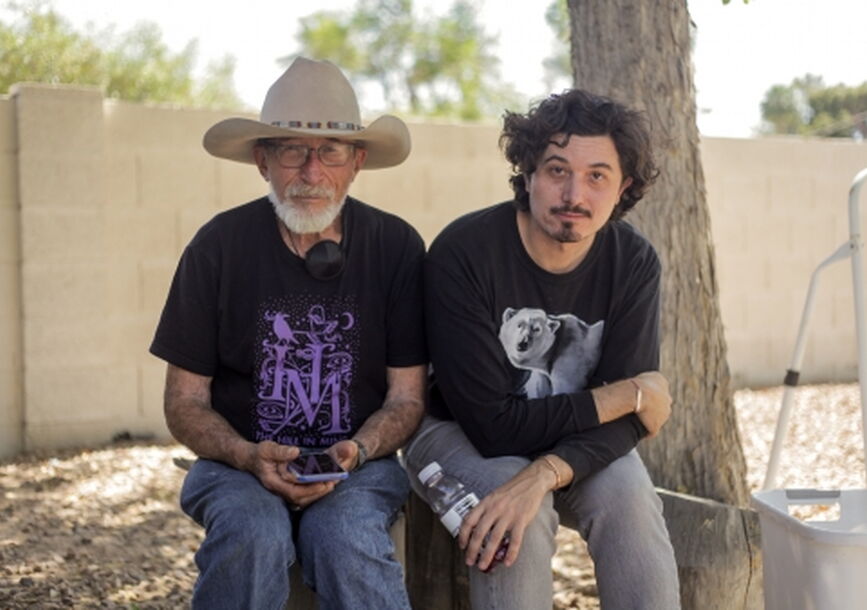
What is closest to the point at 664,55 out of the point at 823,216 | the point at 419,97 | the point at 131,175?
the point at 131,175

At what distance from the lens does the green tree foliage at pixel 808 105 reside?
129 feet

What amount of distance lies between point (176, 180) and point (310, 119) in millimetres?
4020

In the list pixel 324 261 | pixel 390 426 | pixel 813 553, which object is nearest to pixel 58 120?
pixel 324 261

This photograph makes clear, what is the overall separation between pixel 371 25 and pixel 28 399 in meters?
28.7

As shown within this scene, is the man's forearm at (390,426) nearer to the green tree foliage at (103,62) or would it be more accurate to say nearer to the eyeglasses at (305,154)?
the eyeglasses at (305,154)

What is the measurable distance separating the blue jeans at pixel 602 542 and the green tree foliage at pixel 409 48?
28.1 meters

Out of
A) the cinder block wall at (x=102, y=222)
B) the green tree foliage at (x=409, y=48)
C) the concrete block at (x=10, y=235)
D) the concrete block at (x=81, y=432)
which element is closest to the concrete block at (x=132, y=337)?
the cinder block wall at (x=102, y=222)

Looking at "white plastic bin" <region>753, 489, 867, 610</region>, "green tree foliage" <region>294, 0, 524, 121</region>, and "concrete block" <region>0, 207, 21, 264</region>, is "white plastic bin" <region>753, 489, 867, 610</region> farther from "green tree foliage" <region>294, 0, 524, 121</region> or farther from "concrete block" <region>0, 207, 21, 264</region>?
"green tree foliage" <region>294, 0, 524, 121</region>

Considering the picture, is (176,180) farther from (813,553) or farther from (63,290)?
(813,553)

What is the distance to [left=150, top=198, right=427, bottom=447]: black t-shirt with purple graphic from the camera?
3.30m

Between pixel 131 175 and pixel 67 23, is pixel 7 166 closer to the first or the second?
pixel 131 175

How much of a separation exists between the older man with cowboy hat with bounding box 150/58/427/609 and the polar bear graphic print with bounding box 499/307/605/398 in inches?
10.2

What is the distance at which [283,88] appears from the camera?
3471 mm

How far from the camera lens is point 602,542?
3.08 m
